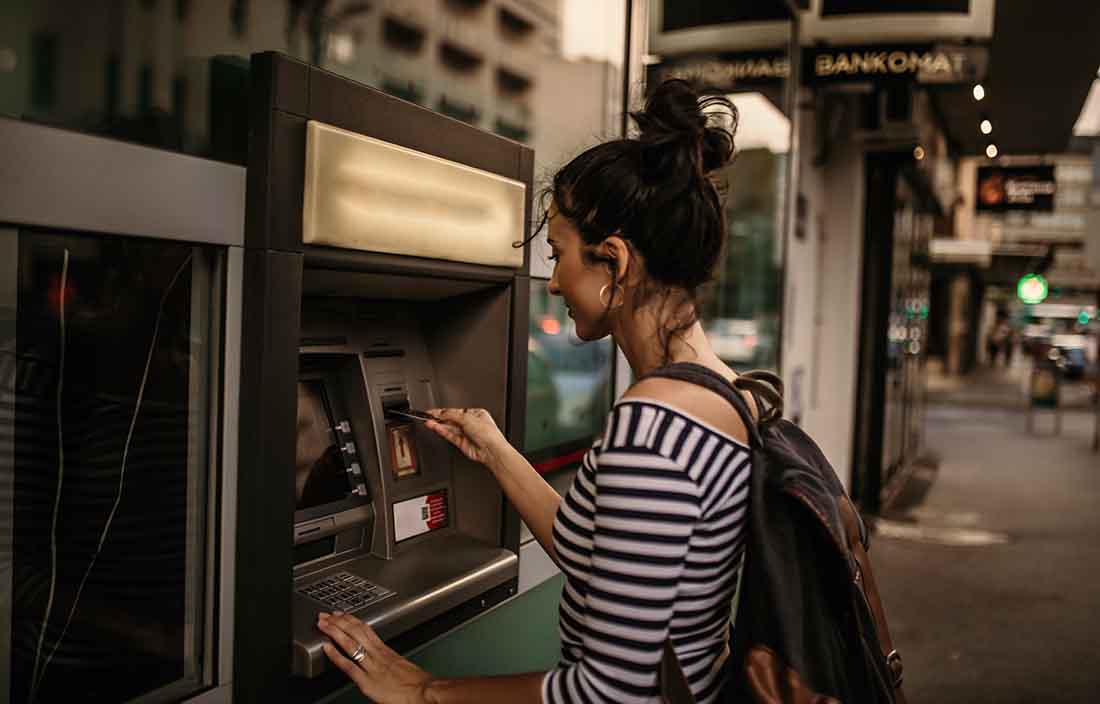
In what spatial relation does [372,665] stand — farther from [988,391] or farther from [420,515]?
[988,391]

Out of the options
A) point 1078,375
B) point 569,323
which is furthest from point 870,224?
point 1078,375

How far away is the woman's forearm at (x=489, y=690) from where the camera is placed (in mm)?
1289

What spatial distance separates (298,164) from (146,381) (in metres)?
0.40

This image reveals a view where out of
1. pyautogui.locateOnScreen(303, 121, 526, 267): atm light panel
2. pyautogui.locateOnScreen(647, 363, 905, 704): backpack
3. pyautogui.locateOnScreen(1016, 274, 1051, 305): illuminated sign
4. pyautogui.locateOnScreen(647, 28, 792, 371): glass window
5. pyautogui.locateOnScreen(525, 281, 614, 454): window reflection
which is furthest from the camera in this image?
pyautogui.locateOnScreen(1016, 274, 1051, 305): illuminated sign

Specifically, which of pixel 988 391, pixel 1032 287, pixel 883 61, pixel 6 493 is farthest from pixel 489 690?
pixel 1032 287

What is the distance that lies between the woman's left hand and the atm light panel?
2.03ft

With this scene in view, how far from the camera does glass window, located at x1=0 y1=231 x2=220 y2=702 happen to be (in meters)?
1.26

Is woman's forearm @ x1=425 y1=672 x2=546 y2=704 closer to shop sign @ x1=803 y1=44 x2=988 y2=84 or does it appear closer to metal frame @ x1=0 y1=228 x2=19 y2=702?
metal frame @ x1=0 y1=228 x2=19 y2=702

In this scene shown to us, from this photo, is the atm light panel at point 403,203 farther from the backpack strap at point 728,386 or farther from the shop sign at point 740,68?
the shop sign at point 740,68

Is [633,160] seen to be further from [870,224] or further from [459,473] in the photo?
[870,224]

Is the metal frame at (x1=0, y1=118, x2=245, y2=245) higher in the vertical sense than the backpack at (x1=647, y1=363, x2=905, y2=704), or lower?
higher

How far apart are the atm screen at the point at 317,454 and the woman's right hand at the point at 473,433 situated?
0.22 m

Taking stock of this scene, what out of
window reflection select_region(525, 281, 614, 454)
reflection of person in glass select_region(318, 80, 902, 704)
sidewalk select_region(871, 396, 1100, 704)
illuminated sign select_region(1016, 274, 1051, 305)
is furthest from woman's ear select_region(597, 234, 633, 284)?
illuminated sign select_region(1016, 274, 1051, 305)

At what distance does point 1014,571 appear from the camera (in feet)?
19.6
